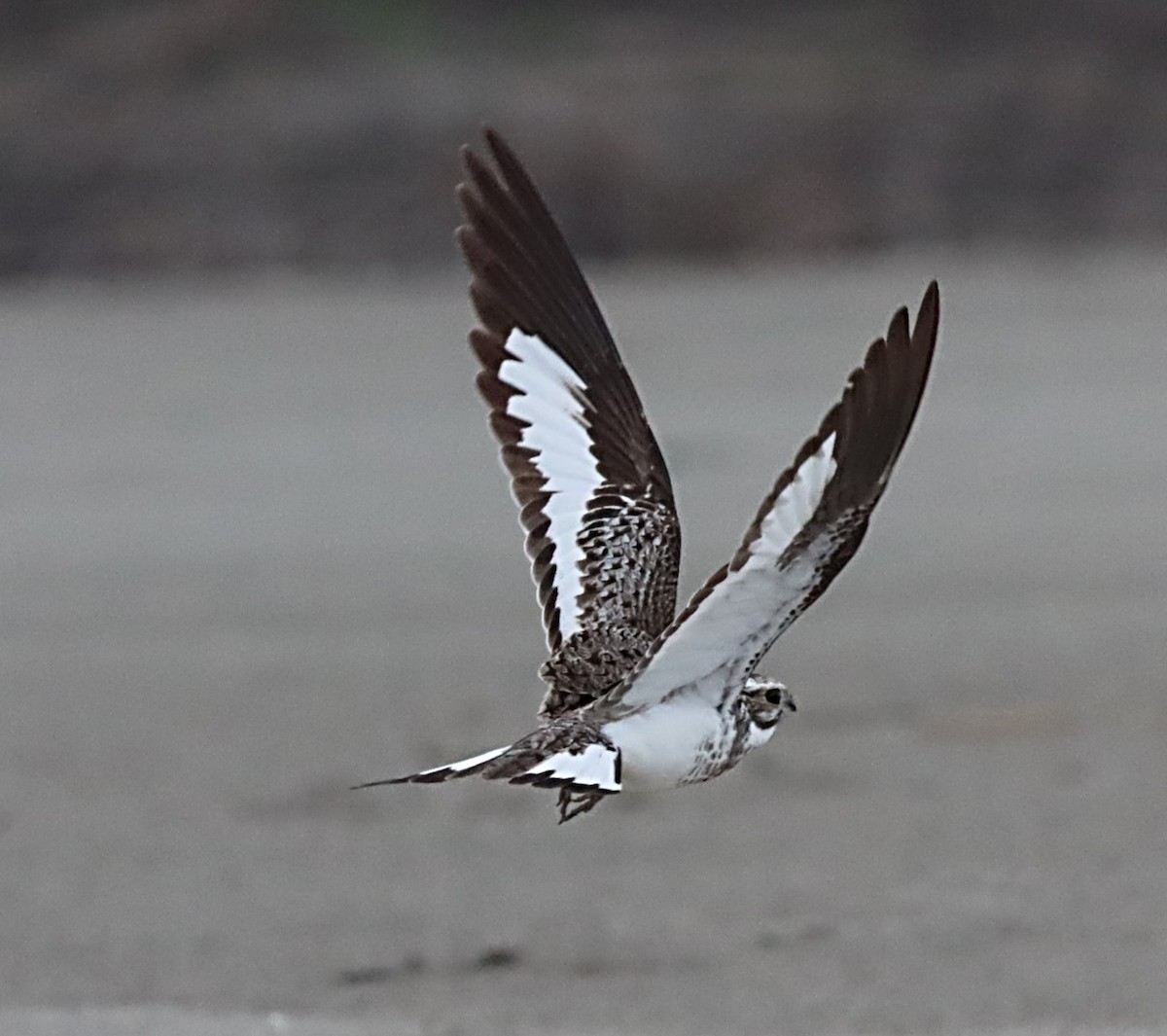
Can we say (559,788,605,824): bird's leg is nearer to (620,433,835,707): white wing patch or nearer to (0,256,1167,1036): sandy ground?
(620,433,835,707): white wing patch

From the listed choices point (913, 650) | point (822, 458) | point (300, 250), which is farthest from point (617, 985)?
point (300, 250)

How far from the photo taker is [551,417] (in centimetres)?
632

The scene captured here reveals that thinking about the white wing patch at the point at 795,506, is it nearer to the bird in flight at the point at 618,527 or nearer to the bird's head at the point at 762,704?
the bird in flight at the point at 618,527

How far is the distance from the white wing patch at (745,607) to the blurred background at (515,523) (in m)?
1.06

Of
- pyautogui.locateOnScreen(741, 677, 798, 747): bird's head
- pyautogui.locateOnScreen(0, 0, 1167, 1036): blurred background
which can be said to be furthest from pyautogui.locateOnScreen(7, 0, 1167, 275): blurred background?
pyautogui.locateOnScreen(741, 677, 798, 747): bird's head

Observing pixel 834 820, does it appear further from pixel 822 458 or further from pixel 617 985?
pixel 822 458

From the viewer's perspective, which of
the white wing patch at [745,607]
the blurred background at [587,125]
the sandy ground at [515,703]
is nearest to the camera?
the white wing patch at [745,607]

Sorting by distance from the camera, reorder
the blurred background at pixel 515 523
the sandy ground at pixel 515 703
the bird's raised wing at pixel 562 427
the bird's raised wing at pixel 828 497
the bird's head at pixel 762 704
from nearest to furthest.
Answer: the bird's raised wing at pixel 828 497, the bird's head at pixel 762 704, the bird's raised wing at pixel 562 427, the sandy ground at pixel 515 703, the blurred background at pixel 515 523

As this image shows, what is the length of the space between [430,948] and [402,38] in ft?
44.5

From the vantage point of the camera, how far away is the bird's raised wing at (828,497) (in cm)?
470

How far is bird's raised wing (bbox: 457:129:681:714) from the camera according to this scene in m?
6.01

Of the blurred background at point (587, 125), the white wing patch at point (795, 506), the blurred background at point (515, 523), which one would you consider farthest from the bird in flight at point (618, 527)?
the blurred background at point (587, 125)

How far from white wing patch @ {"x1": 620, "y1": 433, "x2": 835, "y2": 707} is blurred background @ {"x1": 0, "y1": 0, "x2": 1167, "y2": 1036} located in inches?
41.7

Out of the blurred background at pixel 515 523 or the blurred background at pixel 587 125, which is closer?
the blurred background at pixel 515 523
